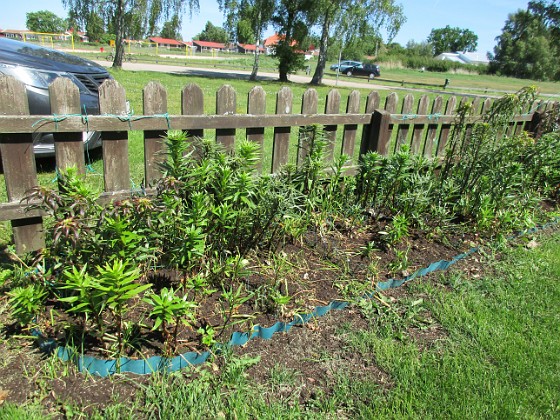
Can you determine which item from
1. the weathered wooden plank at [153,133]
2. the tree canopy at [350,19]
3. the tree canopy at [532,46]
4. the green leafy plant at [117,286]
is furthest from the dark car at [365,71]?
the green leafy plant at [117,286]

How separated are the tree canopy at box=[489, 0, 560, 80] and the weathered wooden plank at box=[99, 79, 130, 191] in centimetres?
6929

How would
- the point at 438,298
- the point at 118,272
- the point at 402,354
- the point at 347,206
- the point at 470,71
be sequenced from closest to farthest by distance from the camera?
the point at 118,272, the point at 402,354, the point at 438,298, the point at 347,206, the point at 470,71

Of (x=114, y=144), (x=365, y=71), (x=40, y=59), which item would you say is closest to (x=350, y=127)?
(x=114, y=144)

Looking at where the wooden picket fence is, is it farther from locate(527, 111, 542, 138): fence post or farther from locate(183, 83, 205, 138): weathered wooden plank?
locate(527, 111, 542, 138): fence post

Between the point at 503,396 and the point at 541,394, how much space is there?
0.79 feet

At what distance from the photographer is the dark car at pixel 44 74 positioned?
14.8 ft

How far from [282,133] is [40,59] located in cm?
324

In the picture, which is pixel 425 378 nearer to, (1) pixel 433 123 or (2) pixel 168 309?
(2) pixel 168 309

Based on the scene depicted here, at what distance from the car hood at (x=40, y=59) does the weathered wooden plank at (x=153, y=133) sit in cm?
245

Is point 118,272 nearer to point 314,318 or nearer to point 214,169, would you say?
point 214,169

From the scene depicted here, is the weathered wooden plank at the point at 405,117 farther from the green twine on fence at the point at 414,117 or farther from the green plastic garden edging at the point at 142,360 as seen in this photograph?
the green plastic garden edging at the point at 142,360

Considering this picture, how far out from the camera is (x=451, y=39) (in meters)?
125

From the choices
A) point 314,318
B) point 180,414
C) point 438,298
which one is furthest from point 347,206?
point 180,414

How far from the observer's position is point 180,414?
195cm
